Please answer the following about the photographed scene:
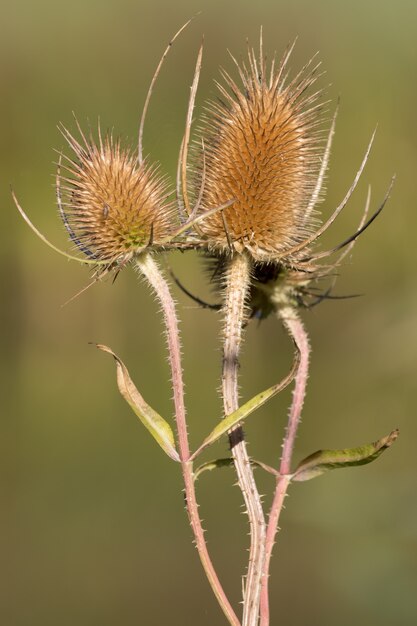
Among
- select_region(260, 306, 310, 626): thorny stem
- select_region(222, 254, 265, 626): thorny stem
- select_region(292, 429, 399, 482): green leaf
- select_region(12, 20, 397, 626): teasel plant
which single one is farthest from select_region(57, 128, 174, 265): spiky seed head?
select_region(292, 429, 399, 482): green leaf

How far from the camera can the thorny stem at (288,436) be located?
6.64 ft

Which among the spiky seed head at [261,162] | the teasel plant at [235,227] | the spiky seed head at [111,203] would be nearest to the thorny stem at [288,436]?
the teasel plant at [235,227]

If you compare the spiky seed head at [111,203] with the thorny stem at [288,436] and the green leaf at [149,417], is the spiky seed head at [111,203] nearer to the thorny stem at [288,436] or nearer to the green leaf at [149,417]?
the green leaf at [149,417]

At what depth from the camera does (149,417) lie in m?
2.12

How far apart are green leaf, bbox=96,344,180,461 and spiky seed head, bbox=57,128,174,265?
0.20m

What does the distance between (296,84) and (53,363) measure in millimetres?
17116

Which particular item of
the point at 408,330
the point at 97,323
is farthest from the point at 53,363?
the point at 408,330

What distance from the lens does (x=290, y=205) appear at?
229cm

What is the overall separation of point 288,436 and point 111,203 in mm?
566

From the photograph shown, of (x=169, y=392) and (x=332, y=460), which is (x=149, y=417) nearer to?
(x=332, y=460)

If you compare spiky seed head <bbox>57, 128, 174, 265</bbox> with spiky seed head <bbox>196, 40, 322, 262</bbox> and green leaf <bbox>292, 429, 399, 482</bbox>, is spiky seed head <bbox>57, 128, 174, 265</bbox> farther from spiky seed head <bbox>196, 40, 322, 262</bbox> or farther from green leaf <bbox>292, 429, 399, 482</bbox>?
green leaf <bbox>292, 429, 399, 482</bbox>

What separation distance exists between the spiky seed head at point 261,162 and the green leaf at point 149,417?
30 cm

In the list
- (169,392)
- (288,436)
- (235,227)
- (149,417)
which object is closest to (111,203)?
(235,227)

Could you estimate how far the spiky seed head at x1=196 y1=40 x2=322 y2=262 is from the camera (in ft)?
7.25
